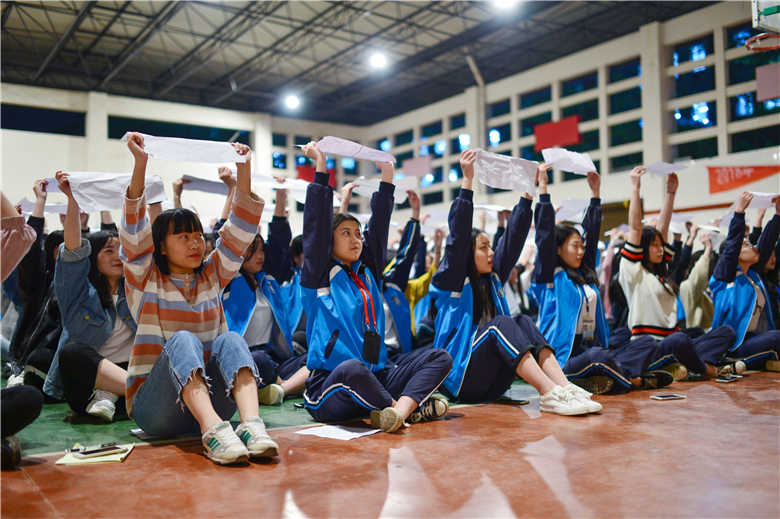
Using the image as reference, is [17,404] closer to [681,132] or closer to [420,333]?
[420,333]

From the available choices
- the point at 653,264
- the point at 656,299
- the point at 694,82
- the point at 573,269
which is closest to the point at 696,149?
the point at 694,82

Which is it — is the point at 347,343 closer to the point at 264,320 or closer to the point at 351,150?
the point at 351,150

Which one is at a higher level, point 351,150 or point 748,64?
point 748,64

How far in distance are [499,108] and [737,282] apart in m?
10.8

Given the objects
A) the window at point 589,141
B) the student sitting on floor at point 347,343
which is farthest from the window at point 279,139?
the student sitting on floor at point 347,343

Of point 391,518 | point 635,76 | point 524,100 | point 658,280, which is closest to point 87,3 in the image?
point 524,100

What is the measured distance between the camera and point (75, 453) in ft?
6.97

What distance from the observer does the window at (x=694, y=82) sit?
1103 cm

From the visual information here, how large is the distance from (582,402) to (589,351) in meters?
0.66

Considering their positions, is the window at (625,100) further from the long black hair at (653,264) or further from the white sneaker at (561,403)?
the white sneaker at (561,403)

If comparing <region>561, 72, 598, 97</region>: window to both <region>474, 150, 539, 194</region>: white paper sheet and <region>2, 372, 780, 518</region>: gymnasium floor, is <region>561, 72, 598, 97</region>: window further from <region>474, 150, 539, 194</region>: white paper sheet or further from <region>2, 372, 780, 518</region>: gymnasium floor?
<region>2, 372, 780, 518</region>: gymnasium floor

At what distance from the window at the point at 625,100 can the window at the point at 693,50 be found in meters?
0.81

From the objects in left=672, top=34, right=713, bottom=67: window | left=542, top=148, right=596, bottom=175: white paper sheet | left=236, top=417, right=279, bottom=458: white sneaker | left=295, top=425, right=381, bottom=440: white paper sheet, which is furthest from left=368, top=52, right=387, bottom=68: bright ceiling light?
left=236, top=417, right=279, bottom=458: white sneaker

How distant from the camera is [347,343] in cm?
278
